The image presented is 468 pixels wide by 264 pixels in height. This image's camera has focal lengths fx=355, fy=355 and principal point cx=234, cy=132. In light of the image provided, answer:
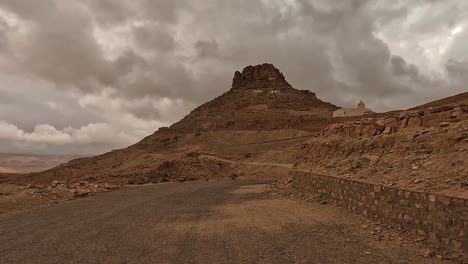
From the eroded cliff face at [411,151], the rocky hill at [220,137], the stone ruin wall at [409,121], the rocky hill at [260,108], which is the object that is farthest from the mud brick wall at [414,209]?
the rocky hill at [260,108]

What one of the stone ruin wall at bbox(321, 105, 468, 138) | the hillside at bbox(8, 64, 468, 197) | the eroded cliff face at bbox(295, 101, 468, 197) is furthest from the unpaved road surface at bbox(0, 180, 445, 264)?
the stone ruin wall at bbox(321, 105, 468, 138)

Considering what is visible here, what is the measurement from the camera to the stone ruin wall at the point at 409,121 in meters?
13.5

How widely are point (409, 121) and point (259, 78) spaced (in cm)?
14523

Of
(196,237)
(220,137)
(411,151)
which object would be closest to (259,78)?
(220,137)

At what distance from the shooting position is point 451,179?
9594mm

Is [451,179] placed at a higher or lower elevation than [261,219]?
higher

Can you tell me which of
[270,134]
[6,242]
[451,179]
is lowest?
[6,242]

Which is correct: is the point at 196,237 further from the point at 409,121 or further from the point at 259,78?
the point at 259,78

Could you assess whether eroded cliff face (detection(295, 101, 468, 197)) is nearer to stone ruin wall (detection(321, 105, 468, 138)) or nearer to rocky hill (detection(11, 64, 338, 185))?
stone ruin wall (detection(321, 105, 468, 138))

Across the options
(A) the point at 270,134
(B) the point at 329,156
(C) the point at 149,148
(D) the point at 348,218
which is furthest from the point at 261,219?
(C) the point at 149,148

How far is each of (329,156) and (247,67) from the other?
480 ft

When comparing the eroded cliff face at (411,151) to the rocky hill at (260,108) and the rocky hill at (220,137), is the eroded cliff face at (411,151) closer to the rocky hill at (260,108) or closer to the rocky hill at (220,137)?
the rocky hill at (220,137)

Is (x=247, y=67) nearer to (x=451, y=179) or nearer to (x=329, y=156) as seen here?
(x=329, y=156)

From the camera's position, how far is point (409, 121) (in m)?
16.0
